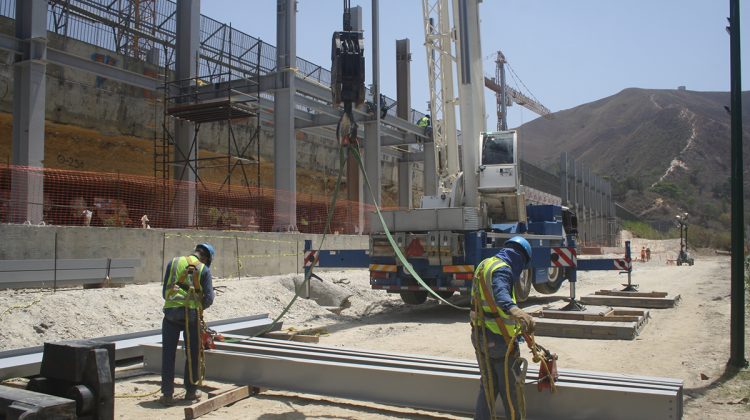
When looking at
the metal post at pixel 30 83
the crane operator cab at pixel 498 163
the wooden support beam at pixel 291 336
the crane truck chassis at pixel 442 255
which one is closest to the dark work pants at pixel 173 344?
the wooden support beam at pixel 291 336

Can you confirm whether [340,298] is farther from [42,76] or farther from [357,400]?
[42,76]

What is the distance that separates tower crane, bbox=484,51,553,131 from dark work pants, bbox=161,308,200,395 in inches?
2554

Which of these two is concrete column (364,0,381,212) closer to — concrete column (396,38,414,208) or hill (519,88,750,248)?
concrete column (396,38,414,208)

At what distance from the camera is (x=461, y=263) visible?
11.8 m

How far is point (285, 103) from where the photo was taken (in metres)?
20.2

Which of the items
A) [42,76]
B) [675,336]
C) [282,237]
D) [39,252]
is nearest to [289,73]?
[282,237]

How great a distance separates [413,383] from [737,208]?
467 cm

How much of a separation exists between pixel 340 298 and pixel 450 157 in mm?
4205

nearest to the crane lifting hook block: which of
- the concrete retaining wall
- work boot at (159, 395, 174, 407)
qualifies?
work boot at (159, 395, 174, 407)

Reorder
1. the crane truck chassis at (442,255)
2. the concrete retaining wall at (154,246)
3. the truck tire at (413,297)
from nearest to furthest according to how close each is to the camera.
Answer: the concrete retaining wall at (154,246) → the crane truck chassis at (442,255) → the truck tire at (413,297)

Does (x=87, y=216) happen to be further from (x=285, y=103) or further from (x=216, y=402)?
(x=216, y=402)

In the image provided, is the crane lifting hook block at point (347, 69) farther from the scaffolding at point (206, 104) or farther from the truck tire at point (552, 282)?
the scaffolding at point (206, 104)

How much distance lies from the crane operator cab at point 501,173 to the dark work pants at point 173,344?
8.32m

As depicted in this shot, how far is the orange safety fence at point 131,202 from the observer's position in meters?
13.8
